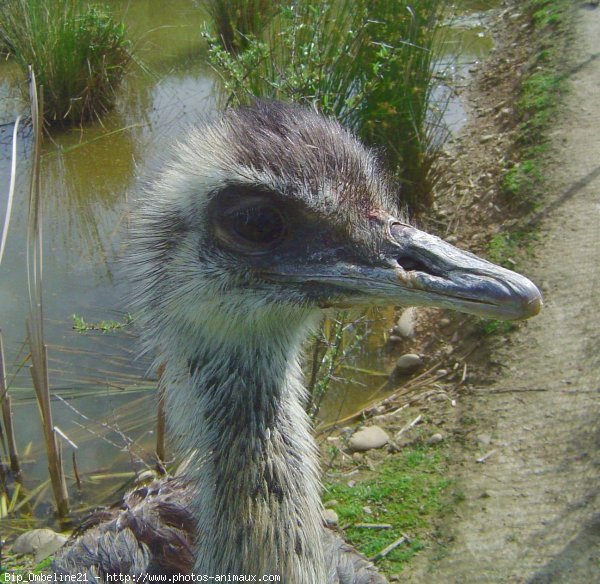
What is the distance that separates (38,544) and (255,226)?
94.7 inches

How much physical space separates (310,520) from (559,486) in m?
1.83

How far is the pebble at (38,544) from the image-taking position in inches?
149

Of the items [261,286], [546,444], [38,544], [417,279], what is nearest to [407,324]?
[546,444]

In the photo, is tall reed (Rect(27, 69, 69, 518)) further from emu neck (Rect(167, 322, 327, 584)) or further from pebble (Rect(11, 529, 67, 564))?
emu neck (Rect(167, 322, 327, 584))

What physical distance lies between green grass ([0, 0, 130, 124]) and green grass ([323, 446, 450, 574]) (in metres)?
4.95

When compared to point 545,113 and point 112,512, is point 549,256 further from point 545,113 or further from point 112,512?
point 112,512

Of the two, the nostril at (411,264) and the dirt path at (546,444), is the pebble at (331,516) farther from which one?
the nostril at (411,264)

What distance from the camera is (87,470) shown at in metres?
4.56

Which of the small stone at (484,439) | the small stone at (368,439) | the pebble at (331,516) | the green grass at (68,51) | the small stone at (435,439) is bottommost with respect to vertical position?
the small stone at (368,439)

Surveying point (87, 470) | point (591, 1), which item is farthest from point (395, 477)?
point (591, 1)

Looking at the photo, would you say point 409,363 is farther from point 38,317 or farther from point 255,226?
point 255,226

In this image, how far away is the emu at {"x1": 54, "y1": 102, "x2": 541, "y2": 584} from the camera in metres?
2.12

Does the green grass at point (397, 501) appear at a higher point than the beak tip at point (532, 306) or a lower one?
lower

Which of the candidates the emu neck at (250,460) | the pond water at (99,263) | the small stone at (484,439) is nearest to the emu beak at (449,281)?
the emu neck at (250,460)
